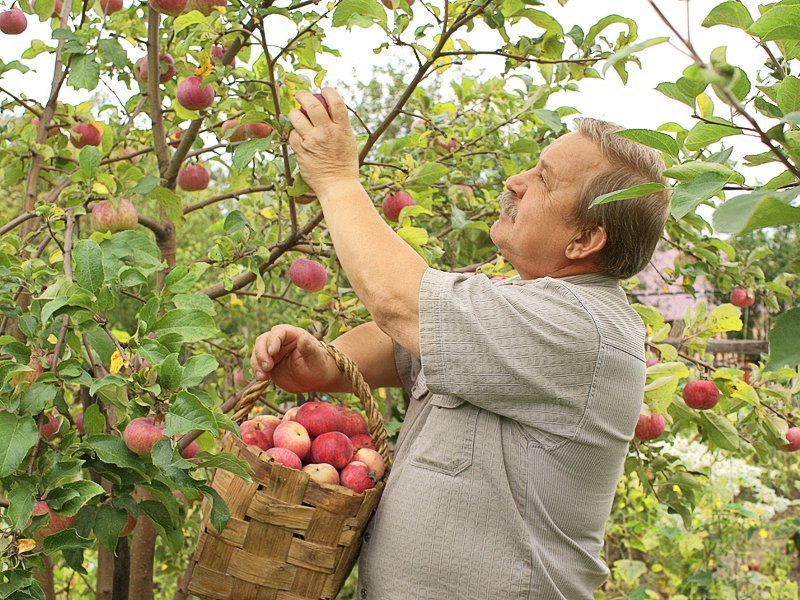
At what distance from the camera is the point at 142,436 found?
4.22 ft

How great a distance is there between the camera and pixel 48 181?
2.49 metres

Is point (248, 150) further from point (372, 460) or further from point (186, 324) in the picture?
point (372, 460)

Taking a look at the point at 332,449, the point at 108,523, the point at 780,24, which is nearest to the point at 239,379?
the point at 332,449

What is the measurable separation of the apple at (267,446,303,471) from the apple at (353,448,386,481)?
0.43ft

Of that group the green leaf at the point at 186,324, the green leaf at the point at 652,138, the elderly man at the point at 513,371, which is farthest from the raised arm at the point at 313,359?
the green leaf at the point at 652,138

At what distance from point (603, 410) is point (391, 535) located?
0.42 metres

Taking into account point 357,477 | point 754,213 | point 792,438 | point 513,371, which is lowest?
point 792,438

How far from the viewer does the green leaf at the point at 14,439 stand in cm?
118

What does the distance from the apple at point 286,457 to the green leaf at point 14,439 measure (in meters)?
0.40

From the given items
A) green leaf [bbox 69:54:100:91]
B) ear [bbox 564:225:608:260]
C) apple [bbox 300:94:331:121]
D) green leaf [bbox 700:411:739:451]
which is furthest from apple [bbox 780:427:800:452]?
green leaf [bbox 69:54:100:91]

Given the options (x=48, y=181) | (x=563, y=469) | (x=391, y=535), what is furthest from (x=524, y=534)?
(x=48, y=181)

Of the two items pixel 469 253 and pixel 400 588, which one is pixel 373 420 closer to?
pixel 400 588

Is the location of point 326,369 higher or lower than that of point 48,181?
lower

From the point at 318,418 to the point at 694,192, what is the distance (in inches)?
39.7
